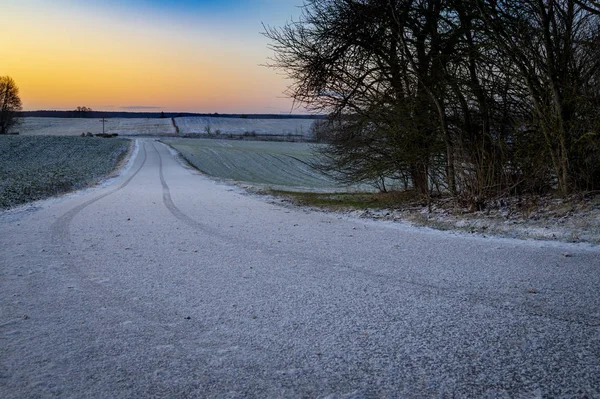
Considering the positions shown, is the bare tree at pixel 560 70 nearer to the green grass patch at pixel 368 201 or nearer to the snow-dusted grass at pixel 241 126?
the green grass patch at pixel 368 201

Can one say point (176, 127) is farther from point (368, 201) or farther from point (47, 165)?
Answer: point (368, 201)

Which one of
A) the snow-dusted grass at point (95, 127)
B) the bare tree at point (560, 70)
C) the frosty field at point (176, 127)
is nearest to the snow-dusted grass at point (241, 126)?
the frosty field at point (176, 127)

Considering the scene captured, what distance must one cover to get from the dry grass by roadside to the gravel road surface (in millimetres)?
666

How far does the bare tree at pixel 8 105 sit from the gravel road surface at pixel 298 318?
8579cm

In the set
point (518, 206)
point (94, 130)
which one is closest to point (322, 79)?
point (518, 206)

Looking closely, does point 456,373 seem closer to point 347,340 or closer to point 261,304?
point 347,340

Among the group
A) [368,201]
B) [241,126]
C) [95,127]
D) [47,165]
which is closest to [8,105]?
[95,127]

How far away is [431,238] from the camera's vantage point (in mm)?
7312

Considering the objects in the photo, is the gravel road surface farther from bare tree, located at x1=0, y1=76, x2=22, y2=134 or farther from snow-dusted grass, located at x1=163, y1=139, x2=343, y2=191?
bare tree, located at x1=0, y1=76, x2=22, y2=134

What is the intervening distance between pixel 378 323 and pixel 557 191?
6.82 m

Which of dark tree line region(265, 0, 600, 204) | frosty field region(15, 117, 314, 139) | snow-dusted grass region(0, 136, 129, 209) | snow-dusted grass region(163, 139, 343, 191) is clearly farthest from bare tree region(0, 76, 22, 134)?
dark tree line region(265, 0, 600, 204)

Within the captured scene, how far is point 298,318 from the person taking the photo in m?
3.84

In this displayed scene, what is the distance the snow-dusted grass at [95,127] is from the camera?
91975 mm

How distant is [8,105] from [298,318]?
9396 centimetres
